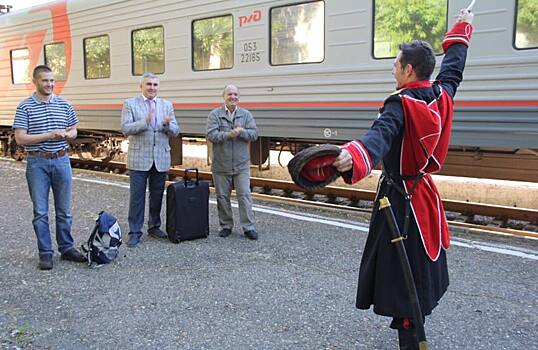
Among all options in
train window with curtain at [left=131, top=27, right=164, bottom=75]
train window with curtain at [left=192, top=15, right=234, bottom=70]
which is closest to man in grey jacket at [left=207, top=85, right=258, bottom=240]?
train window with curtain at [left=192, top=15, right=234, bottom=70]

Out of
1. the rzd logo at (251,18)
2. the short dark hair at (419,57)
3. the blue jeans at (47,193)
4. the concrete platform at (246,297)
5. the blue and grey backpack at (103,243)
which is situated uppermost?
the rzd logo at (251,18)

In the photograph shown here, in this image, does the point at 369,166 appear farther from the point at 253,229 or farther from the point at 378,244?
the point at 253,229

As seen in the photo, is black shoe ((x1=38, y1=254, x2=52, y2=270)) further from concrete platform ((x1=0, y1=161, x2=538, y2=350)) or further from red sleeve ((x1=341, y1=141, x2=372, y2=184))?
red sleeve ((x1=341, y1=141, x2=372, y2=184))

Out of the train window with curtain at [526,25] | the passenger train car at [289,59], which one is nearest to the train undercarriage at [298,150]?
the passenger train car at [289,59]

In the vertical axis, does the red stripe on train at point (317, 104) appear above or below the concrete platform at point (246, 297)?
above

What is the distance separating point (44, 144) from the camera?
470 cm

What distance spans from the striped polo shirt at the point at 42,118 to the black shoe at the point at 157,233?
1393mm

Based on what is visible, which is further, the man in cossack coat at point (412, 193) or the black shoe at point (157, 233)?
the black shoe at point (157, 233)

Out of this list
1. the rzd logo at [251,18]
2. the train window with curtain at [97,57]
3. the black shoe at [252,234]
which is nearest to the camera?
the black shoe at [252,234]

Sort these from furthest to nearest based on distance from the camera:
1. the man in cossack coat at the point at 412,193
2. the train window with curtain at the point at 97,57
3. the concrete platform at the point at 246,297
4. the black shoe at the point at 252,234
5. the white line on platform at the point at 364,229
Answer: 1. the train window with curtain at the point at 97,57
2. the black shoe at the point at 252,234
3. the white line on platform at the point at 364,229
4. the concrete platform at the point at 246,297
5. the man in cossack coat at the point at 412,193

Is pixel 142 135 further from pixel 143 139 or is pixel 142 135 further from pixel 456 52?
pixel 456 52

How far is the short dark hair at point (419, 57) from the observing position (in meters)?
2.57

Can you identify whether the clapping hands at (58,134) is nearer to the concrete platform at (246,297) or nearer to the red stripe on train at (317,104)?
the concrete platform at (246,297)

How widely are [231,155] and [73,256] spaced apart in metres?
1.89
